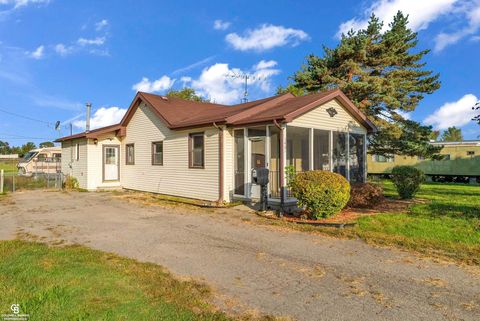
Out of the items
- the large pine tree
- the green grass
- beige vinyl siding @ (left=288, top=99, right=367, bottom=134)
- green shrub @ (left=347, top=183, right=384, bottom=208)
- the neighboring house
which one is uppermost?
the large pine tree

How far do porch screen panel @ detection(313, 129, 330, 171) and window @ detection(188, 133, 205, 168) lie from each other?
4134 mm

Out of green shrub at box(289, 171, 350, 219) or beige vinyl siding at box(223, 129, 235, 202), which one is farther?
beige vinyl siding at box(223, 129, 235, 202)

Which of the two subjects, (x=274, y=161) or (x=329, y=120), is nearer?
(x=274, y=161)

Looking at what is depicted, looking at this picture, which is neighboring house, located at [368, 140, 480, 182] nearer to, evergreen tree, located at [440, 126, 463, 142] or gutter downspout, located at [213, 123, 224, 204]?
gutter downspout, located at [213, 123, 224, 204]

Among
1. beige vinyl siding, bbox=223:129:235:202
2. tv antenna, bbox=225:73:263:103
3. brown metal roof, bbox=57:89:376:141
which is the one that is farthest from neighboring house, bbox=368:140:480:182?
beige vinyl siding, bbox=223:129:235:202

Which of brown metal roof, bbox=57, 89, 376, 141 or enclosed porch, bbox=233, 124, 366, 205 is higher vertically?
brown metal roof, bbox=57, 89, 376, 141

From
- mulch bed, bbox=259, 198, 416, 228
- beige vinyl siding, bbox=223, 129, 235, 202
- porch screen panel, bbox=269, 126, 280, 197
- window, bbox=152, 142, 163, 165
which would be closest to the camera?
mulch bed, bbox=259, 198, 416, 228

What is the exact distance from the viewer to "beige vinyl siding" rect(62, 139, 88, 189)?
56.3 feet

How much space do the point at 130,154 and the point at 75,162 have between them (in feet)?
13.0

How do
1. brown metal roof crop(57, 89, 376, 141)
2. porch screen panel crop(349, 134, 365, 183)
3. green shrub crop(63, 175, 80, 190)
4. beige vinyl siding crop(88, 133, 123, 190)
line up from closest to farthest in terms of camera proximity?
brown metal roof crop(57, 89, 376, 141), porch screen panel crop(349, 134, 365, 183), beige vinyl siding crop(88, 133, 123, 190), green shrub crop(63, 175, 80, 190)

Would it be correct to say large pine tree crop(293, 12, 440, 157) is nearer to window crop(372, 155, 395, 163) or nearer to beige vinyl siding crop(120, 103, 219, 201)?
window crop(372, 155, 395, 163)

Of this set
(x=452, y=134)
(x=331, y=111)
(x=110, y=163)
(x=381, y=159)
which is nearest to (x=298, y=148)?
(x=331, y=111)

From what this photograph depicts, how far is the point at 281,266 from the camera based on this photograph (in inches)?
196

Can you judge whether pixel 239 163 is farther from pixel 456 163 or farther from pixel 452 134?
pixel 452 134
